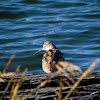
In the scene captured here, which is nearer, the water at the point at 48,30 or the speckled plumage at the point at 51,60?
the speckled plumage at the point at 51,60

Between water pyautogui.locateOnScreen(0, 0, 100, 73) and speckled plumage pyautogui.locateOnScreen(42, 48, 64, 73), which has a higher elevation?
speckled plumage pyautogui.locateOnScreen(42, 48, 64, 73)

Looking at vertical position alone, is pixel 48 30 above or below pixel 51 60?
below

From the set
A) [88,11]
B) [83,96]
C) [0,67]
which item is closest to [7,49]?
[0,67]

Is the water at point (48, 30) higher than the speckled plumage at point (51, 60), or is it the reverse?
the speckled plumage at point (51, 60)

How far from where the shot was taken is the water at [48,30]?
13.1 metres

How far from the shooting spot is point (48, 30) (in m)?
15.7

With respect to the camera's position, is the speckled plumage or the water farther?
the water

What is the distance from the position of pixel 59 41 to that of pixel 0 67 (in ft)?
10.4

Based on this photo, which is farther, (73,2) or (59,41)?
(73,2)

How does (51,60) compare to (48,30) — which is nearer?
(51,60)

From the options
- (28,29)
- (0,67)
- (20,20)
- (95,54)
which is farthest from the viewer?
(20,20)

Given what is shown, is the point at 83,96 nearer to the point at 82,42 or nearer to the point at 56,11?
the point at 82,42

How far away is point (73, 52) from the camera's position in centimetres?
1342

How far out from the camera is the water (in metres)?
13.1
